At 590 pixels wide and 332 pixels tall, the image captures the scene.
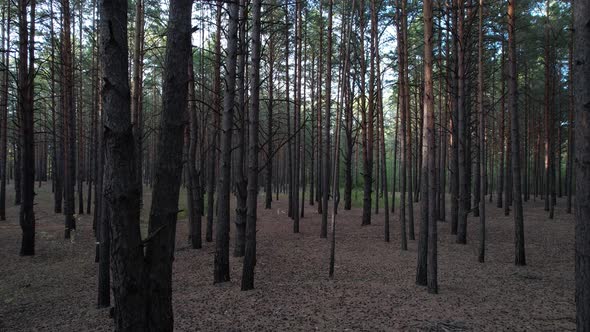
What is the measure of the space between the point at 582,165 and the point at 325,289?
499cm

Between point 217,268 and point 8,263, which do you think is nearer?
point 217,268

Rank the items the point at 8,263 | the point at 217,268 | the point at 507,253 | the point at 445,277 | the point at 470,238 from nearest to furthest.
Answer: the point at 217,268 < the point at 445,277 < the point at 8,263 < the point at 507,253 < the point at 470,238

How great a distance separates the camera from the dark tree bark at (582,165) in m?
2.67

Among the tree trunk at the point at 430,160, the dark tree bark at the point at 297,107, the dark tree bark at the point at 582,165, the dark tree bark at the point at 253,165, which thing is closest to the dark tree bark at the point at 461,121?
the tree trunk at the point at 430,160

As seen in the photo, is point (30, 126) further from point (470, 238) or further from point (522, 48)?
point (522, 48)

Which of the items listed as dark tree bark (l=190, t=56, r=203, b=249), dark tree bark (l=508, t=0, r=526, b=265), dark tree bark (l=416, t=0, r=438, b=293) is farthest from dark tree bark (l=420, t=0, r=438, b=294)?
dark tree bark (l=190, t=56, r=203, b=249)

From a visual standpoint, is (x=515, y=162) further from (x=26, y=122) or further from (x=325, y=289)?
(x=26, y=122)

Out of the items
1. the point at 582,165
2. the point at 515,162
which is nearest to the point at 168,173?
the point at 582,165

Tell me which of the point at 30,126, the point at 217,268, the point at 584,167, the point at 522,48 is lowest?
the point at 217,268

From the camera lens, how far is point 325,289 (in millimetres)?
6762

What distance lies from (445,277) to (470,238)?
17.7 ft

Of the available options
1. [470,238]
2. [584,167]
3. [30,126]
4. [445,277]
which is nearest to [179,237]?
[30,126]

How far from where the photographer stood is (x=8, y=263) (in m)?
8.99

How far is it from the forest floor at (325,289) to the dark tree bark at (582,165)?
2.33 meters
